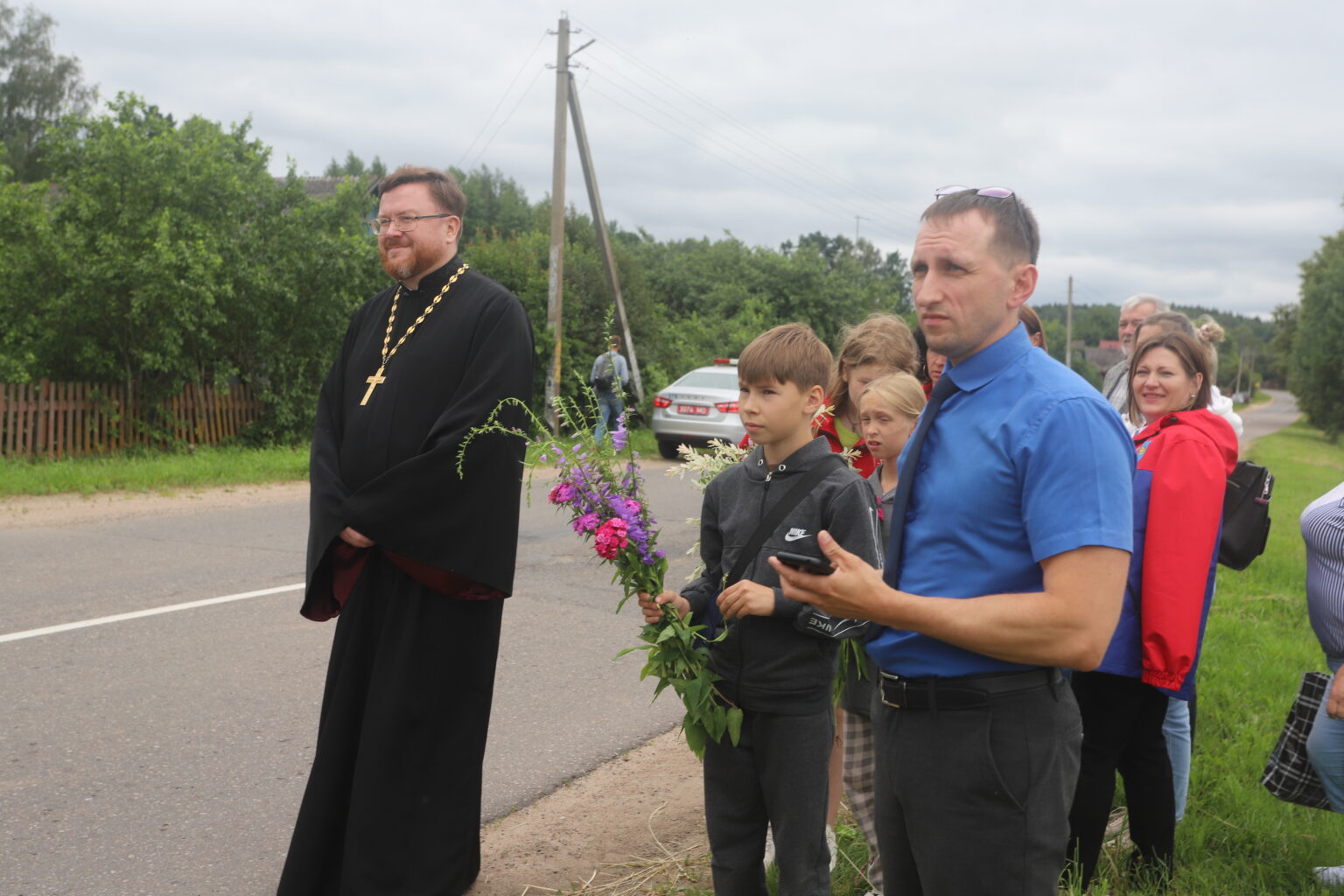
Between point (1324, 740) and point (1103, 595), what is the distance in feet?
6.89

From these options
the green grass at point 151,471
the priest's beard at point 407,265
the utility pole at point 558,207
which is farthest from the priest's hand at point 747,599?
the utility pole at point 558,207

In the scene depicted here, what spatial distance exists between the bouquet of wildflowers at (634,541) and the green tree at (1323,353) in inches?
2122

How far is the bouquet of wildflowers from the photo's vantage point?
2.85 metres

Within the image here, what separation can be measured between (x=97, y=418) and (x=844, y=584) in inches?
597

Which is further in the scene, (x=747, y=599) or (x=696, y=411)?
(x=696, y=411)

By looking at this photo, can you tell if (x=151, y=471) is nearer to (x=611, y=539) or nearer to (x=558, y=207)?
(x=558, y=207)

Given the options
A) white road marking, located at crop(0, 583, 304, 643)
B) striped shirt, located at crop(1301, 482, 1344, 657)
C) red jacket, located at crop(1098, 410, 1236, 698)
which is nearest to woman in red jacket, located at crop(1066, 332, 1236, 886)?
red jacket, located at crop(1098, 410, 1236, 698)

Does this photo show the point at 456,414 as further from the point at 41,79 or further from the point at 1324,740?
the point at 41,79

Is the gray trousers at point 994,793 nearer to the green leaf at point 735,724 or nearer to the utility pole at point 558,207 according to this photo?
the green leaf at point 735,724

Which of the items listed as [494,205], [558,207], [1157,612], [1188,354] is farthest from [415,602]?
[494,205]

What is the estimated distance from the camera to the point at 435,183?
12.2 feet

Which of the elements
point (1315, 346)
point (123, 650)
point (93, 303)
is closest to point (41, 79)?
point (93, 303)

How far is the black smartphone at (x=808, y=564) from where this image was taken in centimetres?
190

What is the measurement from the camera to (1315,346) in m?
49.4
